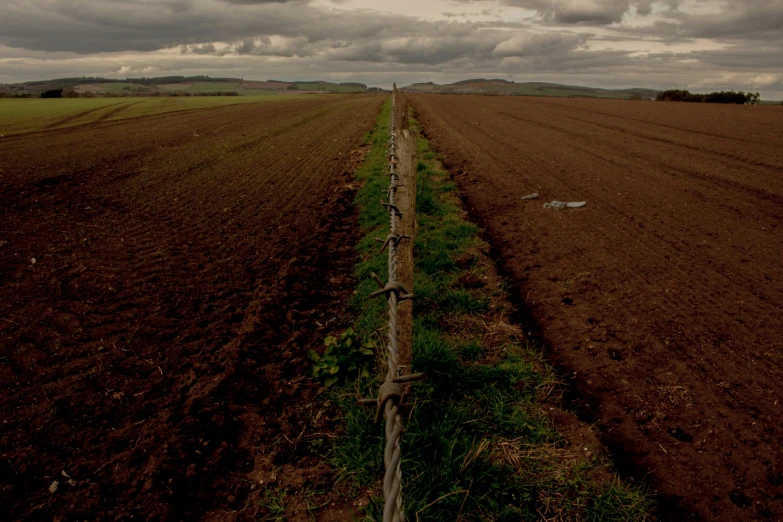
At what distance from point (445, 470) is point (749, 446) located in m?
2.22

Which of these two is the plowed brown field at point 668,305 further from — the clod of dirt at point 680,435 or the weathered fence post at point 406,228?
the weathered fence post at point 406,228

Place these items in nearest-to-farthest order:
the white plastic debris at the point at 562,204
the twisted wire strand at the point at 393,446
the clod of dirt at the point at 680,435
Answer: the twisted wire strand at the point at 393,446 → the clod of dirt at the point at 680,435 → the white plastic debris at the point at 562,204

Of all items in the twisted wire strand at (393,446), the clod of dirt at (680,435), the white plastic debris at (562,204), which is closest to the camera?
the twisted wire strand at (393,446)

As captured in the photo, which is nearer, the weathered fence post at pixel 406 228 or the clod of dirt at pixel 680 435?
the weathered fence post at pixel 406 228

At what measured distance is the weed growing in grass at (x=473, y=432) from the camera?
2.69 meters

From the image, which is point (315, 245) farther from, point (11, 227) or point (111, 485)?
point (11, 227)

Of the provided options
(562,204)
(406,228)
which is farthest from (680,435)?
(562,204)

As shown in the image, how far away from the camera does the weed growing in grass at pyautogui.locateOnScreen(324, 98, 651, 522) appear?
2.69 m

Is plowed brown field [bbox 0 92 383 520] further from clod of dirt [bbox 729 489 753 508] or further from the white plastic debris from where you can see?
the white plastic debris

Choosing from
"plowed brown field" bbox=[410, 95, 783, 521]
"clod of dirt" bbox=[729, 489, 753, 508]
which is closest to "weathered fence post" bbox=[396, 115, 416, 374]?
"plowed brown field" bbox=[410, 95, 783, 521]

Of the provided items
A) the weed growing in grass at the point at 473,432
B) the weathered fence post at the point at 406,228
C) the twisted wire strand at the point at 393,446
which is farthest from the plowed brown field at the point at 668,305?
the twisted wire strand at the point at 393,446

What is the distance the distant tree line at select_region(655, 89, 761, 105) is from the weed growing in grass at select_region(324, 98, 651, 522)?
178ft

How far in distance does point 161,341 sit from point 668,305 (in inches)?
212

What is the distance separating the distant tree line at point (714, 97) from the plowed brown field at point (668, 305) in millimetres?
44463
